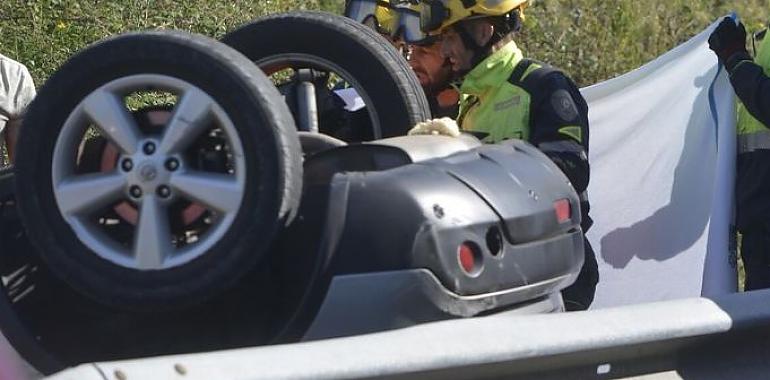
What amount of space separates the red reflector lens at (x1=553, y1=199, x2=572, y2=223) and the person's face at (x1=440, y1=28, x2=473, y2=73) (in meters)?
2.06

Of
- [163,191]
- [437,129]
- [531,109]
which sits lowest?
[531,109]

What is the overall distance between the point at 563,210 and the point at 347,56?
1.97ft

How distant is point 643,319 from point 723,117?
4170 millimetres

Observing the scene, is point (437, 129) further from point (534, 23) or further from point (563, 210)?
point (534, 23)

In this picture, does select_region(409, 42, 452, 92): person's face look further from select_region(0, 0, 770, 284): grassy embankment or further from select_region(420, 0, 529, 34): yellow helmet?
select_region(0, 0, 770, 284): grassy embankment

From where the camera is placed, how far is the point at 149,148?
2.84 m

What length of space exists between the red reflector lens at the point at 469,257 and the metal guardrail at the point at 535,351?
0.33 feet

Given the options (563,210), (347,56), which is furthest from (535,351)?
(347,56)

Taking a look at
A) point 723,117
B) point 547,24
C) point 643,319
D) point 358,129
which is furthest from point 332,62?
point 547,24

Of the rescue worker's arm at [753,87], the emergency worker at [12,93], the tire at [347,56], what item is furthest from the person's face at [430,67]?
the tire at [347,56]

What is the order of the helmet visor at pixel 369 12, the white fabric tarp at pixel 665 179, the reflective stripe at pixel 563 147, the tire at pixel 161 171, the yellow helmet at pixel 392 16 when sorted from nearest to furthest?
1. the tire at pixel 161 171
2. the reflective stripe at pixel 563 147
3. the yellow helmet at pixel 392 16
4. the white fabric tarp at pixel 665 179
5. the helmet visor at pixel 369 12

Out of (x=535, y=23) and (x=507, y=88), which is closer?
(x=507, y=88)

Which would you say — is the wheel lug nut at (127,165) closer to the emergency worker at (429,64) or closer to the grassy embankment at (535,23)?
the emergency worker at (429,64)

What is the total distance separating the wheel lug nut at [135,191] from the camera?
2.81m
